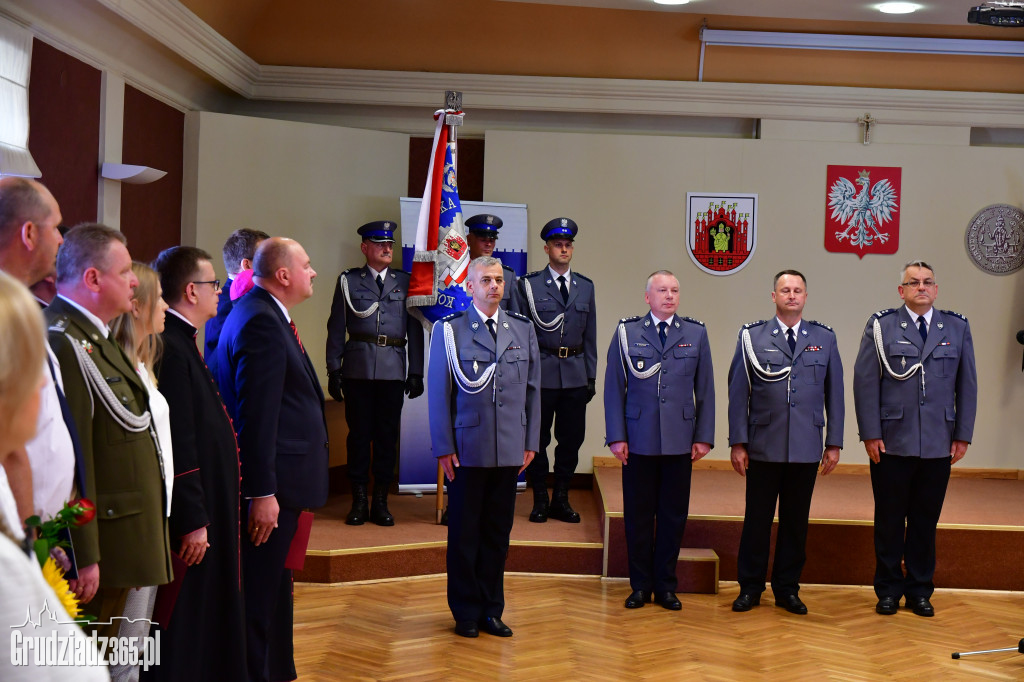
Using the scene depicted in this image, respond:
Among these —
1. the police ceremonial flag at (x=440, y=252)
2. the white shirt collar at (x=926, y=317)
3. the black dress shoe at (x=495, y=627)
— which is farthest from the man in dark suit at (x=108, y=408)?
the white shirt collar at (x=926, y=317)

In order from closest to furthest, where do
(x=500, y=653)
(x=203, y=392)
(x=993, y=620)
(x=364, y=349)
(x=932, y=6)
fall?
(x=203, y=392) < (x=500, y=653) < (x=993, y=620) < (x=364, y=349) < (x=932, y=6)

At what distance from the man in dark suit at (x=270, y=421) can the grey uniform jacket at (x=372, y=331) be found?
95.5 inches

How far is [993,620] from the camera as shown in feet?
15.4

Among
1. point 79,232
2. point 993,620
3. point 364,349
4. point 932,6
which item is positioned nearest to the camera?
point 79,232

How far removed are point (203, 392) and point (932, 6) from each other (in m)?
5.39

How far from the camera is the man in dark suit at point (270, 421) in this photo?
9.82ft

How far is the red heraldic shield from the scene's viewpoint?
7.00 m

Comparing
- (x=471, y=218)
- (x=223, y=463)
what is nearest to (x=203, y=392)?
(x=223, y=463)

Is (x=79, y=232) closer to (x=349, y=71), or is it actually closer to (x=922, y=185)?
(x=349, y=71)

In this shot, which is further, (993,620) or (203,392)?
(993,620)

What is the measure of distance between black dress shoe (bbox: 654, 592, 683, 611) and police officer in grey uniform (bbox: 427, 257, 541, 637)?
875 mm

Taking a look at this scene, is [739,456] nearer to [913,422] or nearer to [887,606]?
[913,422]

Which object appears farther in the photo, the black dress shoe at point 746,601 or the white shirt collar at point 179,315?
the black dress shoe at point 746,601

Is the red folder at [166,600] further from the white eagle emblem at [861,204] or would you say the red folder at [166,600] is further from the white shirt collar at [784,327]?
the white eagle emblem at [861,204]
